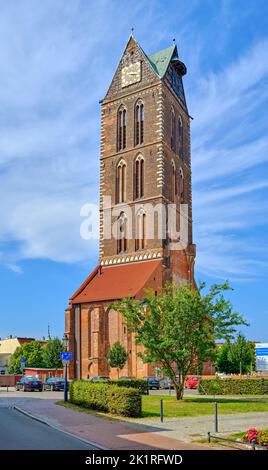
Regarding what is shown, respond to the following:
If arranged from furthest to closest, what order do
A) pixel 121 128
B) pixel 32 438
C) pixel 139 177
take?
pixel 121 128
pixel 139 177
pixel 32 438

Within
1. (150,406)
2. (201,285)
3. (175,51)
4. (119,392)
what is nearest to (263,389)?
(201,285)

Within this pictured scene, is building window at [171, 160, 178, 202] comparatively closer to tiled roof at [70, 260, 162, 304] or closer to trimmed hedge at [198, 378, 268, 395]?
tiled roof at [70, 260, 162, 304]

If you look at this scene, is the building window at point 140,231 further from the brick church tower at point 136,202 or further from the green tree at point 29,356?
the green tree at point 29,356

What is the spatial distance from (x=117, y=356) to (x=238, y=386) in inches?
560

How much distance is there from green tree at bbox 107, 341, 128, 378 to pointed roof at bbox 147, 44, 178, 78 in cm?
3299

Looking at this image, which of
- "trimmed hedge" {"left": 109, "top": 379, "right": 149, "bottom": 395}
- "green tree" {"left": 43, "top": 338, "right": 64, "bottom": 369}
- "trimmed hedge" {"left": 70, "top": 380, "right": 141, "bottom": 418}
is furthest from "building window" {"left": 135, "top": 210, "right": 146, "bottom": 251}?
"trimmed hedge" {"left": 70, "top": 380, "right": 141, "bottom": 418}

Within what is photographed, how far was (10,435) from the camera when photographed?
14914 mm

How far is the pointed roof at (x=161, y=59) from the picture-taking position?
A: 2504 inches

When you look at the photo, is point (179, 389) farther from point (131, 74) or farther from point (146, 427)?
point (131, 74)

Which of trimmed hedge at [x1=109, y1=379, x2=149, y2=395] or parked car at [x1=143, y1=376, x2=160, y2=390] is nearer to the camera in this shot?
trimmed hedge at [x1=109, y1=379, x2=149, y2=395]

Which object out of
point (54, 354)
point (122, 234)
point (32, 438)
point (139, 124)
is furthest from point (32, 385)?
point (139, 124)

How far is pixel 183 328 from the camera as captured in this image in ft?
92.2

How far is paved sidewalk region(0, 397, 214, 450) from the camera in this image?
517 inches
